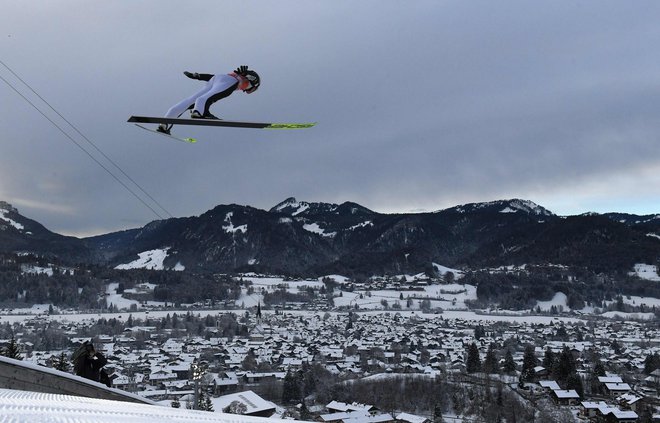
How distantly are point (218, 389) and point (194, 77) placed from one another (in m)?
49.1

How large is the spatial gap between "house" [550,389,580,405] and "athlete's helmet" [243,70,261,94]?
44.1m

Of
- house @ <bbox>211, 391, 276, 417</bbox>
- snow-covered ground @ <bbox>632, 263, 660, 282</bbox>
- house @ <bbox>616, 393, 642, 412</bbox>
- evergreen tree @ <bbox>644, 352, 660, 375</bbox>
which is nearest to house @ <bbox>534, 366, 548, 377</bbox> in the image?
house @ <bbox>616, 393, 642, 412</bbox>

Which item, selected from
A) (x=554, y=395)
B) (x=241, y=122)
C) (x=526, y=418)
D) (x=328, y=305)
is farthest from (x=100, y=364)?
(x=328, y=305)

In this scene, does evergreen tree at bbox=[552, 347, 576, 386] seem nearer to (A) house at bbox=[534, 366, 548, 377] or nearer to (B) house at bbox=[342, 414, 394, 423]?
(A) house at bbox=[534, 366, 548, 377]

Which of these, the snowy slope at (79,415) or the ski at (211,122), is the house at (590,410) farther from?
the snowy slope at (79,415)

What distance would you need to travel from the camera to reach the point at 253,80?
8141 mm

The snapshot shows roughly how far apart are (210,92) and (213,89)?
0.06 m

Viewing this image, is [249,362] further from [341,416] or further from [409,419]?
[409,419]

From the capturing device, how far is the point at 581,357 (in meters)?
70.6

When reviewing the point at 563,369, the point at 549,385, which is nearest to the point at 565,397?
the point at 549,385

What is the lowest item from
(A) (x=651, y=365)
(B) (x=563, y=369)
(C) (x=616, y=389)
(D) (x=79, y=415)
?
(C) (x=616, y=389)

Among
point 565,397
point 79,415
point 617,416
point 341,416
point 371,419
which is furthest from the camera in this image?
point 565,397

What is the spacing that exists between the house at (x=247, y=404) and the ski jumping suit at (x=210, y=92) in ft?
105

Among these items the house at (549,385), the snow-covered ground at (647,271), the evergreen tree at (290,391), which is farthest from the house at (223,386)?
the snow-covered ground at (647,271)
